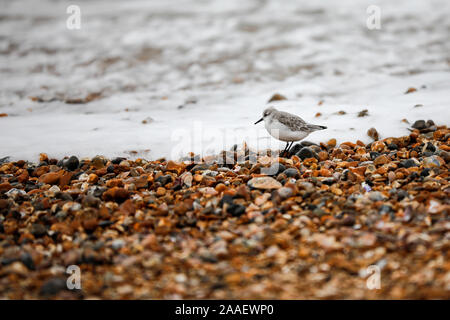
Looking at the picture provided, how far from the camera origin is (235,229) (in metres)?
3.82

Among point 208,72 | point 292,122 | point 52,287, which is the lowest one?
point 52,287

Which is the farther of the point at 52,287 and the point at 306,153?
the point at 306,153

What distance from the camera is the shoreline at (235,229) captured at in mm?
3225

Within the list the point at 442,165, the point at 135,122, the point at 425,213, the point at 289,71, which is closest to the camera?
the point at 425,213

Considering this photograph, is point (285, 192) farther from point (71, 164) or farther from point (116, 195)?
point (71, 164)

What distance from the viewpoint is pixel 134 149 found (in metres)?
5.96

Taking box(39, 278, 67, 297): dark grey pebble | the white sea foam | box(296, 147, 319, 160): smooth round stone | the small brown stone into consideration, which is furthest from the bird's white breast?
box(39, 278, 67, 297): dark grey pebble

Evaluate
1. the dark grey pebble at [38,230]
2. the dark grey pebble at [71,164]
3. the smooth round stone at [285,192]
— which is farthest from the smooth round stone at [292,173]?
the dark grey pebble at [71,164]

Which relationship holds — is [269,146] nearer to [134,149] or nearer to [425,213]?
[134,149]

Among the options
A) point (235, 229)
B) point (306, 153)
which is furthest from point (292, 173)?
point (235, 229)

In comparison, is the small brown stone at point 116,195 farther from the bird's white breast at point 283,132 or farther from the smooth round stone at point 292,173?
the bird's white breast at point 283,132

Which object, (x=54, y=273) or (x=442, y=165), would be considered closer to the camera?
(x=54, y=273)
